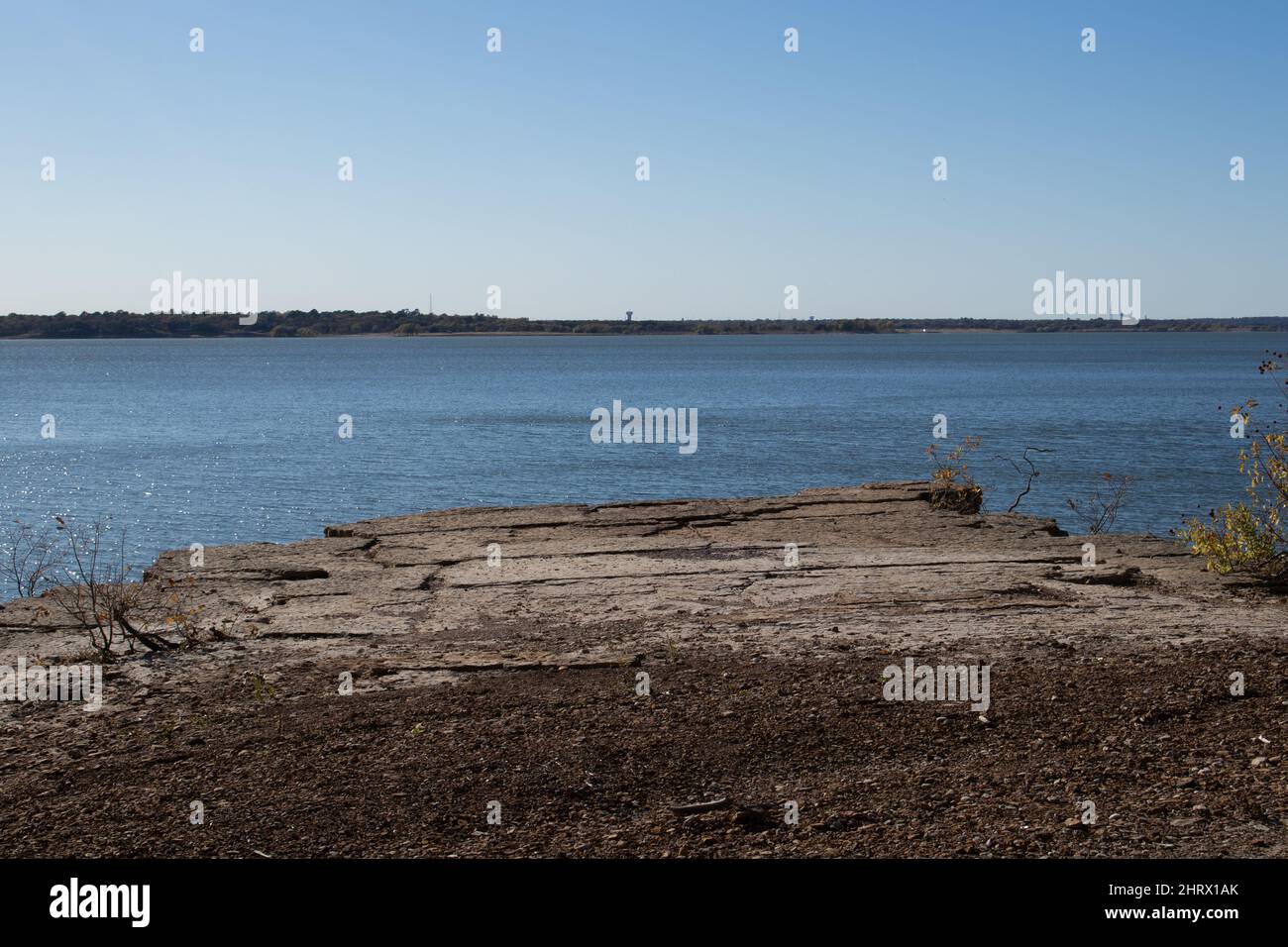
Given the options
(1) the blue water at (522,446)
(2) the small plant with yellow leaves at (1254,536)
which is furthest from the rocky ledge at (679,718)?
(1) the blue water at (522,446)

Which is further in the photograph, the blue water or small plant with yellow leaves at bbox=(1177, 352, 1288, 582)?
the blue water

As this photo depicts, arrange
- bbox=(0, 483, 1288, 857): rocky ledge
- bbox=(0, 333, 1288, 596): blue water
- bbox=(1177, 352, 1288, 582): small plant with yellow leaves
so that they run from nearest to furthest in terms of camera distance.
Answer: bbox=(0, 483, 1288, 857): rocky ledge, bbox=(1177, 352, 1288, 582): small plant with yellow leaves, bbox=(0, 333, 1288, 596): blue water

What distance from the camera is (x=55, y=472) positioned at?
1275 inches

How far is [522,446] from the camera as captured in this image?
39.8 metres

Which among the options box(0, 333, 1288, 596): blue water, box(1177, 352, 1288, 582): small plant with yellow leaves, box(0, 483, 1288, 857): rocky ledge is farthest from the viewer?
box(0, 333, 1288, 596): blue water

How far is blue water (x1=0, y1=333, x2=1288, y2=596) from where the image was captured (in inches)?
1030

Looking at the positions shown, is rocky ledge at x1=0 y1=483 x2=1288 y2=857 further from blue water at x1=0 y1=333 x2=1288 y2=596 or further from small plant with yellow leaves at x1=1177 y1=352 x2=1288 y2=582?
blue water at x1=0 y1=333 x2=1288 y2=596

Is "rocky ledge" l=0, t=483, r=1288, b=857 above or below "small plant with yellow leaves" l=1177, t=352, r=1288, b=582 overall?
below

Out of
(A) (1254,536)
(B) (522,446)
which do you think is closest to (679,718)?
(A) (1254,536)

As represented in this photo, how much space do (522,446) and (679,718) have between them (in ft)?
111

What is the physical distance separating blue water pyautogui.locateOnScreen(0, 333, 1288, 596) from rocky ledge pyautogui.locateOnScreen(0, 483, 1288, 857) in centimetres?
1106

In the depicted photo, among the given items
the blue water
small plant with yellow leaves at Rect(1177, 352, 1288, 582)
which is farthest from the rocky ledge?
the blue water

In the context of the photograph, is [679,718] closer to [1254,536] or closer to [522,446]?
[1254,536]
